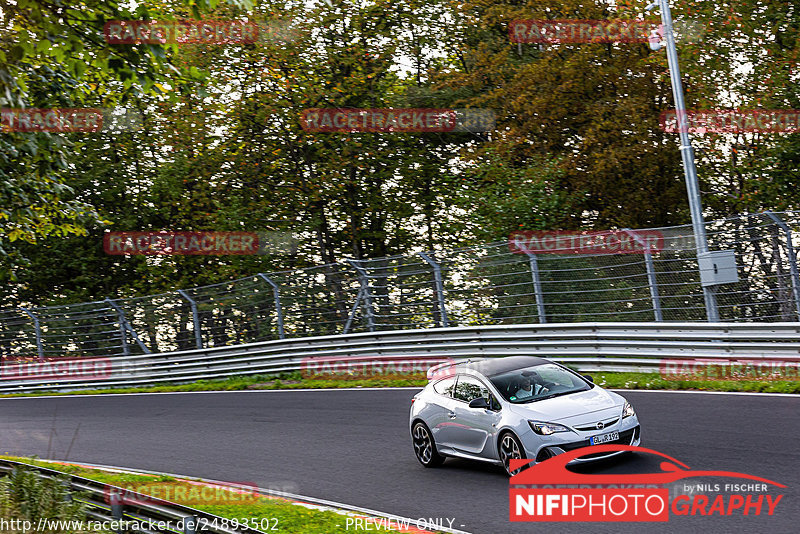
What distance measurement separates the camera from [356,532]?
27.3 feet

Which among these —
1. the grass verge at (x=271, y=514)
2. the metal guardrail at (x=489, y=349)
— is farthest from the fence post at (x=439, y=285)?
the grass verge at (x=271, y=514)

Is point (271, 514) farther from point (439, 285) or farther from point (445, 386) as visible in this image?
point (439, 285)

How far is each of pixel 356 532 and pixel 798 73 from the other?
20.7 meters

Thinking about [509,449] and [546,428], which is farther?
[509,449]

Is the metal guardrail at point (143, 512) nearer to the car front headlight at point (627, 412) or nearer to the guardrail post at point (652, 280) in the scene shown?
the car front headlight at point (627, 412)

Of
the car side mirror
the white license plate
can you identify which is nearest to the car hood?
the white license plate

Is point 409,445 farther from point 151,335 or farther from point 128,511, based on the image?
point 151,335

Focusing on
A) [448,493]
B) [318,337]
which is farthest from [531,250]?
[448,493]

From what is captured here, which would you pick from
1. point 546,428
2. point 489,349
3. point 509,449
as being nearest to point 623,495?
point 546,428

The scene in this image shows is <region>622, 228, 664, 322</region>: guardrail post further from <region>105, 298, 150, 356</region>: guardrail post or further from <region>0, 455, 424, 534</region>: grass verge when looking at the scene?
<region>105, 298, 150, 356</region>: guardrail post

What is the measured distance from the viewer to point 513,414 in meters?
9.72

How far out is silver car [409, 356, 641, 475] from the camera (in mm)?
9273

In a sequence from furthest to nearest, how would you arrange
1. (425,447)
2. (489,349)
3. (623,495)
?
(489,349)
(425,447)
(623,495)

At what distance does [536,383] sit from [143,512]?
5116 mm
